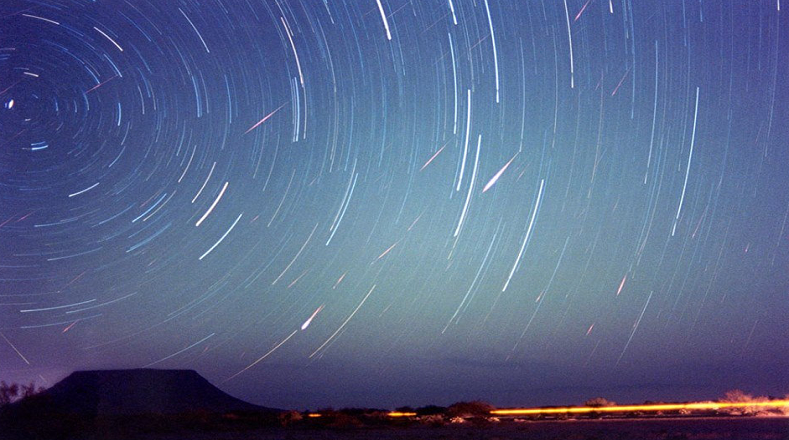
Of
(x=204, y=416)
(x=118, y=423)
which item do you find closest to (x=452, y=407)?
(x=204, y=416)

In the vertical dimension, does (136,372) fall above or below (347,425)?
above

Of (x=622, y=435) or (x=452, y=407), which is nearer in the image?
(x=622, y=435)

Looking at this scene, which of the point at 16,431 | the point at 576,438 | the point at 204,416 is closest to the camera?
the point at 576,438

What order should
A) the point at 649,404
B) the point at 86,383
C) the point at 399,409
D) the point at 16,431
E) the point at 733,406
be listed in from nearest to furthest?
the point at 16,431 < the point at 733,406 < the point at 649,404 < the point at 399,409 < the point at 86,383

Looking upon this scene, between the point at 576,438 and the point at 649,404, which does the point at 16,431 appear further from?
the point at 649,404

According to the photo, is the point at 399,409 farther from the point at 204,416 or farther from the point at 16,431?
the point at 16,431

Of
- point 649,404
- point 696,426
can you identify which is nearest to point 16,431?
point 696,426
